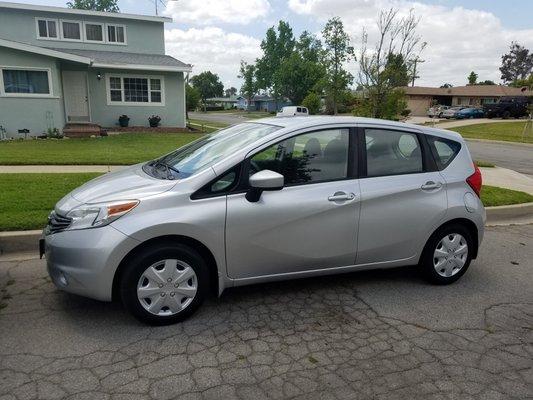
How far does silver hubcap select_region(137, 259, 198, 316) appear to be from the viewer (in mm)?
3494

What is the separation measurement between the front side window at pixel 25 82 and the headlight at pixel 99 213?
16755 mm

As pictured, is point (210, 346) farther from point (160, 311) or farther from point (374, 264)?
point (374, 264)

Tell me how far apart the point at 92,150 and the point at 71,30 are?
11632mm

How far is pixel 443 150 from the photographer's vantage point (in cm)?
462

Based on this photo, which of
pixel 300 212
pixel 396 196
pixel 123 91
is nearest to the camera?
pixel 300 212

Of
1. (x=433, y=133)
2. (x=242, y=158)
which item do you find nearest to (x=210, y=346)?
(x=242, y=158)

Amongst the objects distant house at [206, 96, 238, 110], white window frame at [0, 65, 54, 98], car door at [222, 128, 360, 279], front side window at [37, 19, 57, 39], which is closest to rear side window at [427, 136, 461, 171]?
car door at [222, 128, 360, 279]

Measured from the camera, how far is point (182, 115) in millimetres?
22250

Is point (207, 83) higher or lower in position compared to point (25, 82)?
higher

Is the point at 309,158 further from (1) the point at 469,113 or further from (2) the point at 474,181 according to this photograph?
(1) the point at 469,113

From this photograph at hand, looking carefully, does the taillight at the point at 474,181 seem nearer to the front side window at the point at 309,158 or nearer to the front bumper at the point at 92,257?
the front side window at the point at 309,158

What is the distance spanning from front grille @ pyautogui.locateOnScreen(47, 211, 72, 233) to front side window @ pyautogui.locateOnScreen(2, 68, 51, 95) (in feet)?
53.9

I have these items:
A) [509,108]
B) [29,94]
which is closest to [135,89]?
[29,94]

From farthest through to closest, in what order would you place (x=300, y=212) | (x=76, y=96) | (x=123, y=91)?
(x=123, y=91) → (x=76, y=96) → (x=300, y=212)
